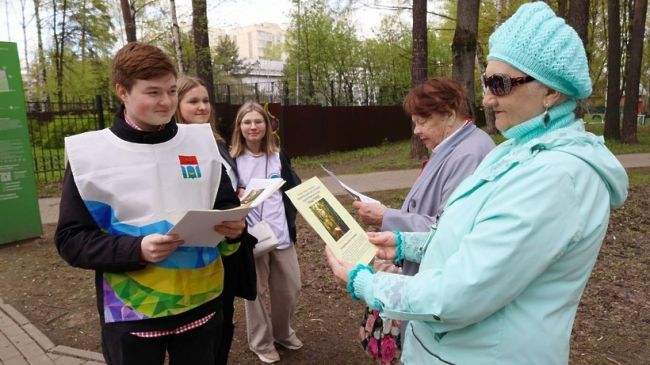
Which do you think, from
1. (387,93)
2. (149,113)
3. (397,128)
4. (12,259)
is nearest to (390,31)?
(387,93)

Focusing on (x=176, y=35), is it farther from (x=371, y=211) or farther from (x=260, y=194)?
(x=260, y=194)

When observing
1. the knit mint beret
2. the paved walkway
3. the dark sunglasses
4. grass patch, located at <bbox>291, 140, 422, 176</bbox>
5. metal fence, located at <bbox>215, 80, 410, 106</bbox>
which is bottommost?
the paved walkway

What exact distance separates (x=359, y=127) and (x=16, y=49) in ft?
46.2

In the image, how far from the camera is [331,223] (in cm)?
183

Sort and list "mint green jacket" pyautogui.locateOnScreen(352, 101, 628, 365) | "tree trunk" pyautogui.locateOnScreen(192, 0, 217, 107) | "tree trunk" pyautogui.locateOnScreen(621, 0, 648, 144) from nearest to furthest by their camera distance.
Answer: "mint green jacket" pyautogui.locateOnScreen(352, 101, 628, 365), "tree trunk" pyautogui.locateOnScreen(192, 0, 217, 107), "tree trunk" pyautogui.locateOnScreen(621, 0, 648, 144)

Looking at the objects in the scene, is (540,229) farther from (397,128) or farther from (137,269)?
(397,128)

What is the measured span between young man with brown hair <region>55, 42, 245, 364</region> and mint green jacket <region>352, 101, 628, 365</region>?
2.98 feet

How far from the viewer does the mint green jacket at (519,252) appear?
1.15 meters

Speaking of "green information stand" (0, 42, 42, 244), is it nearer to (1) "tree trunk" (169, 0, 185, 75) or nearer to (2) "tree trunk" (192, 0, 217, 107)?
(1) "tree trunk" (169, 0, 185, 75)

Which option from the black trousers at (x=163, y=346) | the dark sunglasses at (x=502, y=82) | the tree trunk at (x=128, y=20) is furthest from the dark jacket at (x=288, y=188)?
the tree trunk at (x=128, y=20)

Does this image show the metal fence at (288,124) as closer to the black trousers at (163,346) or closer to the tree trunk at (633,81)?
the tree trunk at (633,81)

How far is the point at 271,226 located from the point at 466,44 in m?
7.55

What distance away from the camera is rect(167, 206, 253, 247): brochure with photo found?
1.69 meters

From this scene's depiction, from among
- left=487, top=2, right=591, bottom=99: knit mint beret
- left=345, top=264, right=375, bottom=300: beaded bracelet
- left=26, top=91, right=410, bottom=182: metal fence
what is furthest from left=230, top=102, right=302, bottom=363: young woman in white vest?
left=26, top=91, right=410, bottom=182: metal fence
